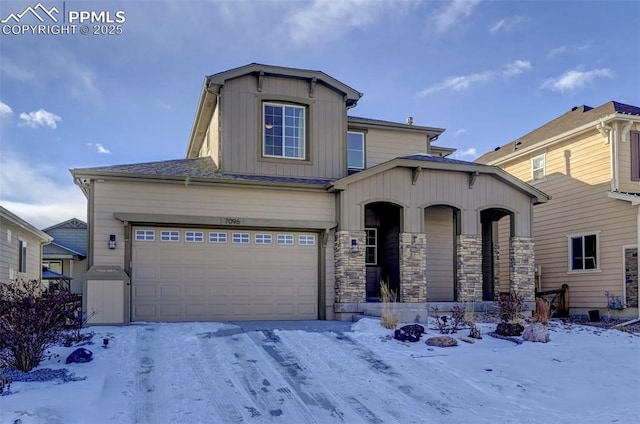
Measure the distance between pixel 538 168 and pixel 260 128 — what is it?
35.1ft

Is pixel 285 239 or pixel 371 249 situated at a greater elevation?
pixel 285 239

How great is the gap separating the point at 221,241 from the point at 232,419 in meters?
7.27

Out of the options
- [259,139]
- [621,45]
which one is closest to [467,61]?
[621,45]

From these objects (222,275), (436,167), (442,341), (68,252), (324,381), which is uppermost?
(436,167)

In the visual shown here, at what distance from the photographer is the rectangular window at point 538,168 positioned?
19875 mm

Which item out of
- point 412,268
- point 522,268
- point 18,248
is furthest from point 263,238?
point 18,248

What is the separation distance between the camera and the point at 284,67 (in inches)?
608

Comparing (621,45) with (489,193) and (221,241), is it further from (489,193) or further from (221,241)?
(221,241)

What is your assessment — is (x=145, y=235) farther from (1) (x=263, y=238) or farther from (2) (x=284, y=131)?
(2) (x=284, y=131)

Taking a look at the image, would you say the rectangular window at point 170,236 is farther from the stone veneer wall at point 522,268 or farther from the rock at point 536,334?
the stone veneer wall at point 522,268

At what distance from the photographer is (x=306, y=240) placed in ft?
47.8

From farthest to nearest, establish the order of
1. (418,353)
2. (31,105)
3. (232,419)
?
(31,105), (418,353), (232,419)

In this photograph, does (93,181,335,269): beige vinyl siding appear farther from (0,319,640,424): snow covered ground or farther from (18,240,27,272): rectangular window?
(18,240,27,272): rectangular window

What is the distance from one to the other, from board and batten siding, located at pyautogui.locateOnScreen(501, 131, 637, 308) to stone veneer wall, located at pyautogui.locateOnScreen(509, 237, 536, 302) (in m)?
2.67
